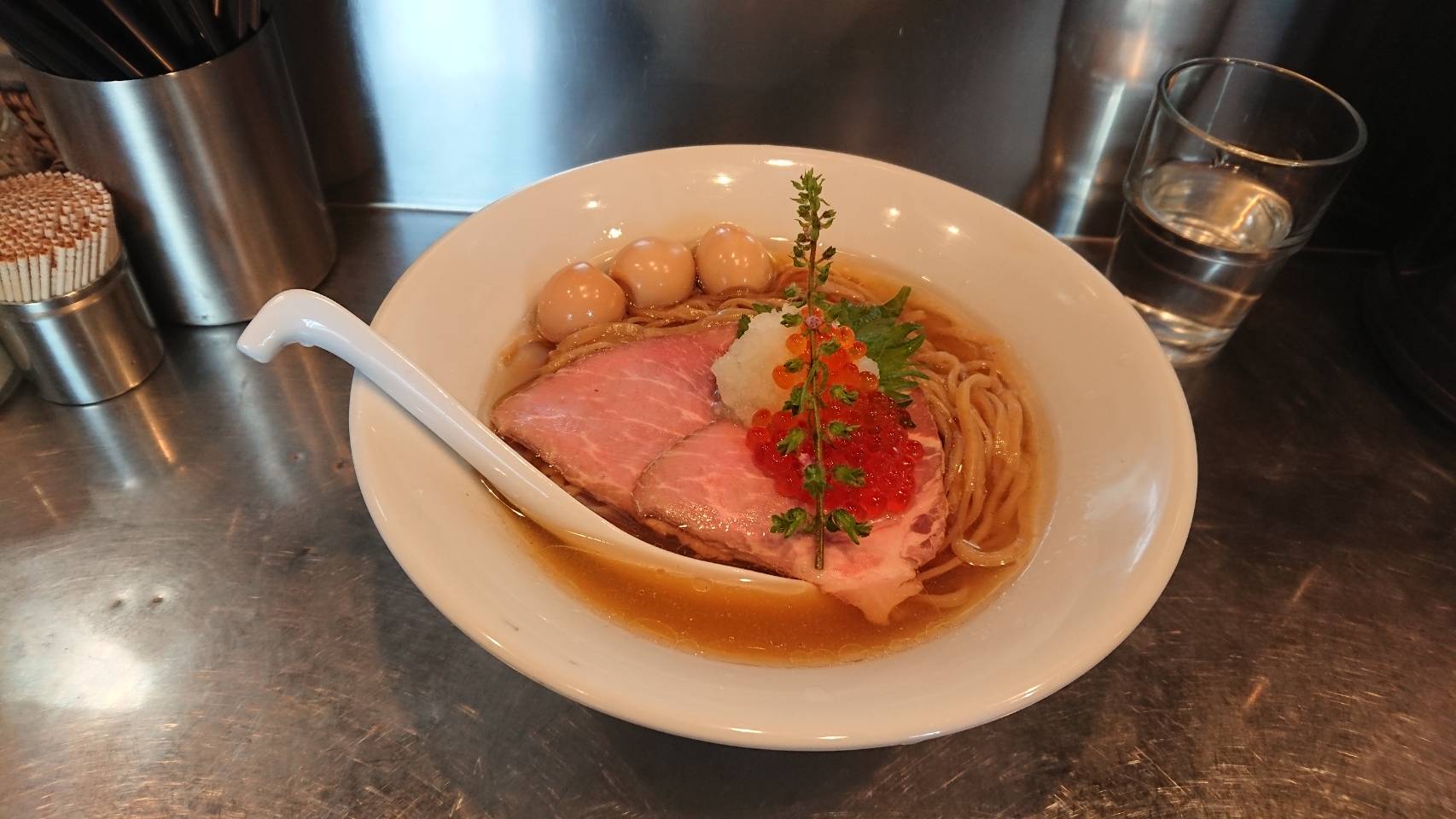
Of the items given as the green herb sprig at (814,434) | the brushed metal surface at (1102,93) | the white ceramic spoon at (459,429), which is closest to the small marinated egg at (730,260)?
the green herb sprig at (814,434)

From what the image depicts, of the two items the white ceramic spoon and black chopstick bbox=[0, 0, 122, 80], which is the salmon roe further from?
black chopstick bbox=[0, 0, 122, 80]

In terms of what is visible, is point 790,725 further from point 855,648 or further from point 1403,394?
point 1403,394

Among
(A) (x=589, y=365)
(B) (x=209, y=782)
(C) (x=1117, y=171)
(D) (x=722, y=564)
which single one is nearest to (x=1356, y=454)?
(C) (x=1117, y=171)

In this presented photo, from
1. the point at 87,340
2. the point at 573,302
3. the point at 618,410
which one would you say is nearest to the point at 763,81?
the point at 573,302

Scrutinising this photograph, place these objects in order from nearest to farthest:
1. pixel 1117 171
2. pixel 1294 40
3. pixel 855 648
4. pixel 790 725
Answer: pixel 790 725 < pixel 855 648 < pixel 1294 40 < pixel 1117 171

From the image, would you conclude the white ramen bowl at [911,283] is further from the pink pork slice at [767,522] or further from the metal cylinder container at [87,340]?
the metal cylinder container at [87,340]
